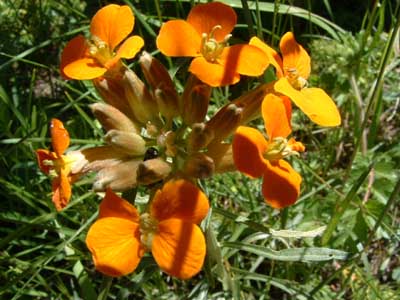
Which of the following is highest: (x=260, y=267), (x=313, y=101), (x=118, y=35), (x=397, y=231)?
(x=118, y=35)

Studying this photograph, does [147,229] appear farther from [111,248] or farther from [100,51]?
[100,51]

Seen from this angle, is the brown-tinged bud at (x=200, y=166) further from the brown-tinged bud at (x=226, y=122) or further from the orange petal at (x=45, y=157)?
the orange petal at (x=45, y=157)

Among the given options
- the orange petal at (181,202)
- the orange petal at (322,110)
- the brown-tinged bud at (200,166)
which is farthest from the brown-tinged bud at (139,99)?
the orange petal at (322,110)

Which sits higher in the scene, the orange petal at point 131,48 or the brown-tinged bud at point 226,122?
the orange petal at point 131,48

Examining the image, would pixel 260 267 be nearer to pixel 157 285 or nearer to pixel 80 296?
pixel 157 285

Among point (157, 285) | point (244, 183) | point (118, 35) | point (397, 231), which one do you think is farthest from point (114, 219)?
point (397, 231)

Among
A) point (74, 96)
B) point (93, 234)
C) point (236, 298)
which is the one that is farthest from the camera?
point (74, 96)
